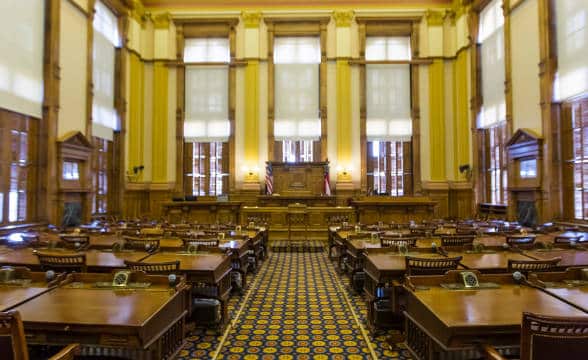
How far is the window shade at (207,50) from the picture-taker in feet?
52.3

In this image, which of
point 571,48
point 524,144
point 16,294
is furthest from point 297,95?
point 16,294

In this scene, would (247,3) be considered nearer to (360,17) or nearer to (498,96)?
(360,17)

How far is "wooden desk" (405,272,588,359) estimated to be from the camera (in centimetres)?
201

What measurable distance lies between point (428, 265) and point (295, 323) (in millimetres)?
1734

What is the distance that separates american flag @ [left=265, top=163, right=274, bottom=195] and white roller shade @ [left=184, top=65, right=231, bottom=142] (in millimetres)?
2638

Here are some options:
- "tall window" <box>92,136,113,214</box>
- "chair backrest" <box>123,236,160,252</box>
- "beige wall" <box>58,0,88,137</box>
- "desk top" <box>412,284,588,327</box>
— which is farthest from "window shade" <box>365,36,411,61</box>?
"desk top" <box>412,284,588,327</box>

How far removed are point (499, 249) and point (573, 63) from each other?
7.12 metres

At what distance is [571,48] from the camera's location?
9344mm

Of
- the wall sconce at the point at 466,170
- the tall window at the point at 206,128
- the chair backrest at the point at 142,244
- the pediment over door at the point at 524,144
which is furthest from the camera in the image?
the tall window at the point at 206,128

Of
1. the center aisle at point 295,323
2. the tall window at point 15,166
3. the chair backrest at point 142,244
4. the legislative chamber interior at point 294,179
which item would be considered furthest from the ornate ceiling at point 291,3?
the chair backrest at point 142,244

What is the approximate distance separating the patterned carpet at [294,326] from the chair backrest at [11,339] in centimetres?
204

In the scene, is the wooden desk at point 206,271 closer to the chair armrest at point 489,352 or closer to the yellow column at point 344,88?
the chair armrest at point 489,352

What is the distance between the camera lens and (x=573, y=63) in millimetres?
9258

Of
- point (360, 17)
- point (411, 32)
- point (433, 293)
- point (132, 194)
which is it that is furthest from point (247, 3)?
point (433, 293)
